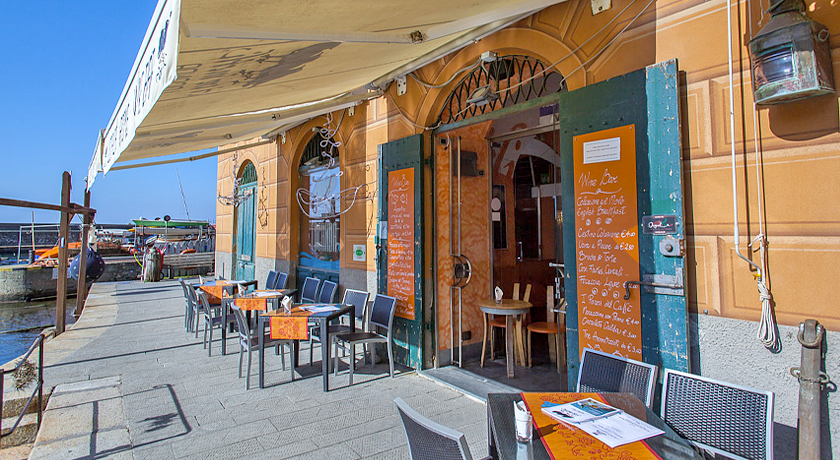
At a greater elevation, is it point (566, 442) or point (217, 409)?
point (566, 442)

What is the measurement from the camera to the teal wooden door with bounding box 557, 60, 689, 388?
7.90 feet

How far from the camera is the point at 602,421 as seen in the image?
1.65 metres

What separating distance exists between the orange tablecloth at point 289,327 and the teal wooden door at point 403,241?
42.1 inches

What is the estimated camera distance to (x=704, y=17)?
2.38 meters

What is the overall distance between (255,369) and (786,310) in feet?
14.7

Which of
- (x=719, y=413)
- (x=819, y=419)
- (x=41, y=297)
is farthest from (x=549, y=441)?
(x=41, y=297)

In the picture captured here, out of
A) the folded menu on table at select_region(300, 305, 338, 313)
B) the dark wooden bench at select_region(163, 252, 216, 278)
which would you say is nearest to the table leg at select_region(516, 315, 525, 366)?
the folded menu on table at select_region(300, 305, 338, 313)

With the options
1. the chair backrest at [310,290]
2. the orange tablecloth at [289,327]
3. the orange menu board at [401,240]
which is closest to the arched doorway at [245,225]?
the chair backrest at [310,290]

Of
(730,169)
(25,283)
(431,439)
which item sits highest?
(730,169)

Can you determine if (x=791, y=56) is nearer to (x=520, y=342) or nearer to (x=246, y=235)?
(x=520, y=342)

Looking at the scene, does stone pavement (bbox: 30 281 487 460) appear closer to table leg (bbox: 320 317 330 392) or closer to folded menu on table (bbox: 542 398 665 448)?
table leg (bbox: 320 317 330 392)

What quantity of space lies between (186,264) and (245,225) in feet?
31.3

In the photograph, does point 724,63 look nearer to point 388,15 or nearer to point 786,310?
point 786,310

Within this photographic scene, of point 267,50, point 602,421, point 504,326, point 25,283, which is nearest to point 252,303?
point 504,326
